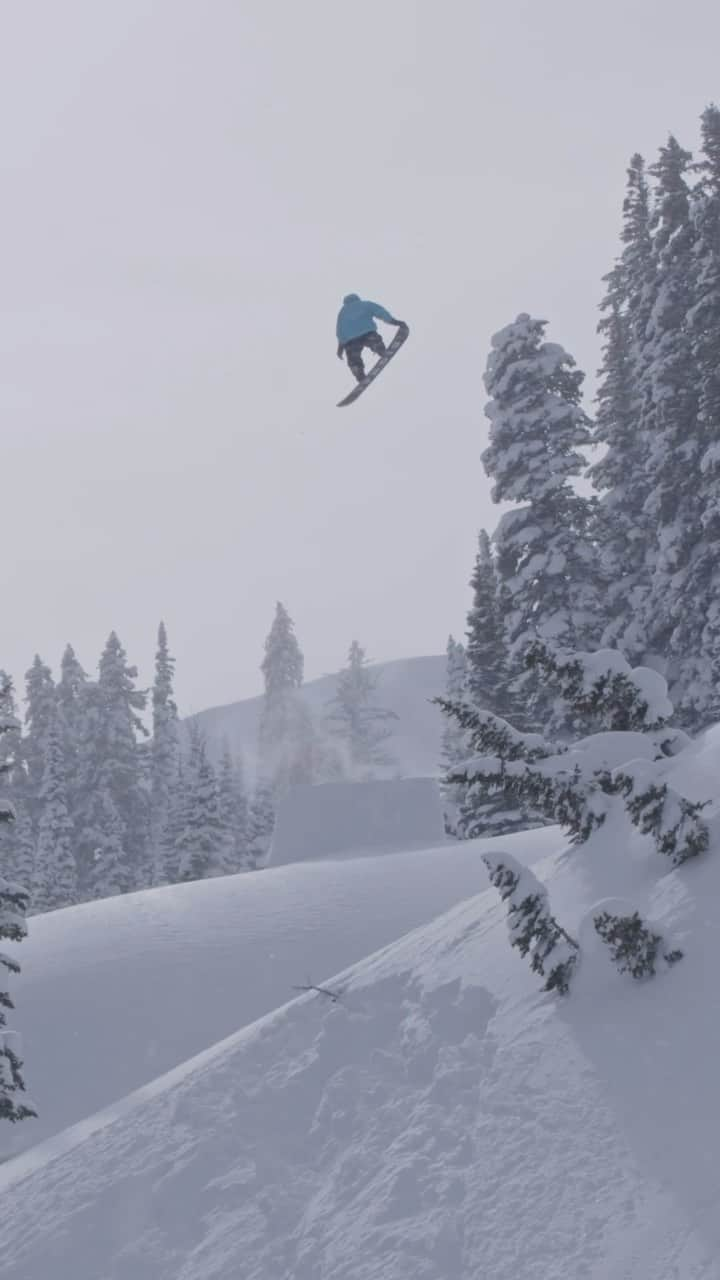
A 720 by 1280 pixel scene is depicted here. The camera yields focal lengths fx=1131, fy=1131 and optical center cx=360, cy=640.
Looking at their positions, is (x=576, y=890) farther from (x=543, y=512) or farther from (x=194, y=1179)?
→ (x=543, y=512)

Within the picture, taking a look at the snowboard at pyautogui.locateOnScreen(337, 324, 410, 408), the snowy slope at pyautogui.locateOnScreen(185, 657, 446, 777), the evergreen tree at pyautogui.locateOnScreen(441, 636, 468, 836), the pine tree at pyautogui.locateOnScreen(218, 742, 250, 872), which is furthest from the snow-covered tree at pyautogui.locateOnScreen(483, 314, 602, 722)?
the snowy slope at pyautogui.locateOnScreen(185, 657, 446, 777)

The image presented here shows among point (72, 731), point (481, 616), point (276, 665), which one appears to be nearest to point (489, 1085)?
point (481, 616)

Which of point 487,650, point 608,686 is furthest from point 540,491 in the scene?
point 608,686

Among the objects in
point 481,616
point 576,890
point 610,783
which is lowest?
point 576,890

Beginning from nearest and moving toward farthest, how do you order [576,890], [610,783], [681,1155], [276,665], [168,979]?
[681,1155] < [610,783] < [576,890] < [168,979] < [276,665]

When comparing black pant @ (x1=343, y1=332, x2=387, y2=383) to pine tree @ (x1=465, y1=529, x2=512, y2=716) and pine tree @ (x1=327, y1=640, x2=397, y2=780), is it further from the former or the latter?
pine tree @ (x1=327, y1=640, x2=397, y2=780)

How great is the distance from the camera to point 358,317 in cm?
1507

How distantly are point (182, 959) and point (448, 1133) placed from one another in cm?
1559

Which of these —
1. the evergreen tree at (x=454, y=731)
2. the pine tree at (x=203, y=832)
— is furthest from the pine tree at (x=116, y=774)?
the evergreen tree at (x=454, y=731)

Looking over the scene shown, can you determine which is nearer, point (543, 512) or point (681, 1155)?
point (681, 1155)

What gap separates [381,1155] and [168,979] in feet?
48.3

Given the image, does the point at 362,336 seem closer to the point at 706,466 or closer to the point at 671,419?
the point at 706,466

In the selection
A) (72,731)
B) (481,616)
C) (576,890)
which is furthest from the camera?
(72,731)

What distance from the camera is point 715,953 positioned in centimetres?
652
